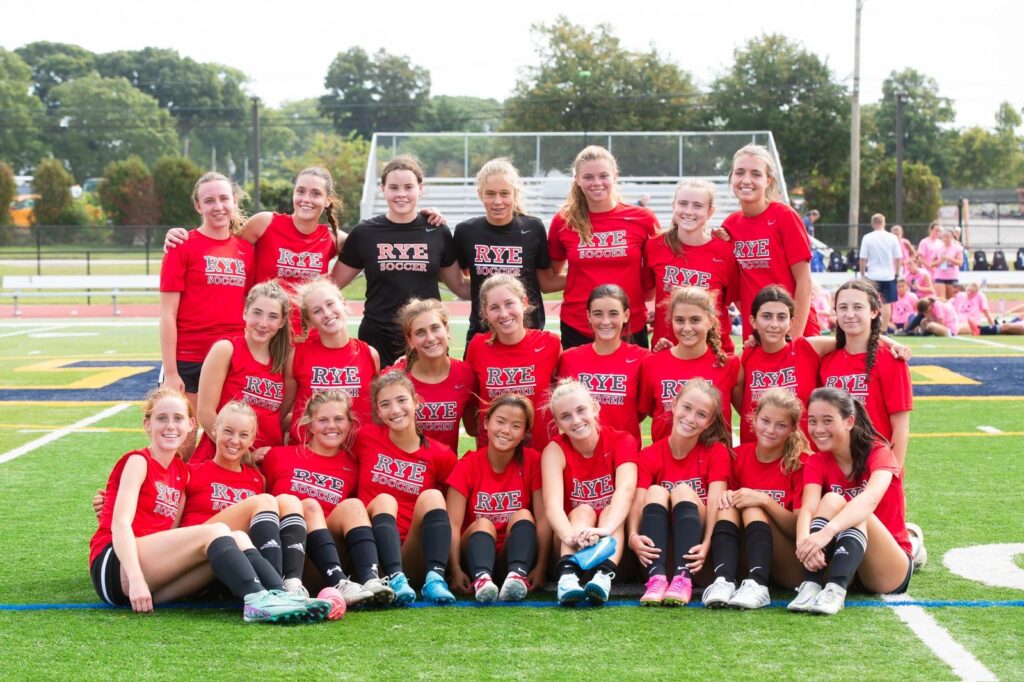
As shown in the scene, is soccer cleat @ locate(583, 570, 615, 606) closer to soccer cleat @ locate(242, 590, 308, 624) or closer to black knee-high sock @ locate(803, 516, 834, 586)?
black knee-high sock @ locate(803, 516, 834, 586)

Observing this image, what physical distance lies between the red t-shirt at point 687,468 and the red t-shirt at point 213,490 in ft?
5.09

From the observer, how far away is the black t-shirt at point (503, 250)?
5.50 meters

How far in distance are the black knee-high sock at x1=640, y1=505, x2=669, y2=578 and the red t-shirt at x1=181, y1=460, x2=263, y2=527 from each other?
1.53 m

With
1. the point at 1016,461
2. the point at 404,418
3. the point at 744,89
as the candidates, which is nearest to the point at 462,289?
the point at 404,418

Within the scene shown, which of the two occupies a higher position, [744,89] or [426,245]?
[744,89]

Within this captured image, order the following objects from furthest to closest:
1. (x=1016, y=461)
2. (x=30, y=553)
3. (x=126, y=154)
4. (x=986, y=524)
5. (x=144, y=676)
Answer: (x=126, y=154) < (x=1016, y=461) < (x=986, y=524) < (x=30, y=553) < (x=144, y=676)

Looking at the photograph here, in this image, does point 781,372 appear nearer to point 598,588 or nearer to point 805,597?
point 805,597

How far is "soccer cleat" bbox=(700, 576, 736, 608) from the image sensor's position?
162 inches

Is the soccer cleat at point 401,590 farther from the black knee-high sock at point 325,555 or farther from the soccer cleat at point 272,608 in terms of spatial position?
the soccer cleat at point 272,608

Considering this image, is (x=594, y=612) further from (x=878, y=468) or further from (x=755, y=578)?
(x=878, y=468)

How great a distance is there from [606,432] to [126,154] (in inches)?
2971

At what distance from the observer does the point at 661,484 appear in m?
4.63

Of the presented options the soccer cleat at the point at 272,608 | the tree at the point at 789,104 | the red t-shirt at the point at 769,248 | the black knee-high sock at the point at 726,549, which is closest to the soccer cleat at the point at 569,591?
the black knee-high sock at the point at 726,549

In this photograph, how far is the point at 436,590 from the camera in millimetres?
4215
